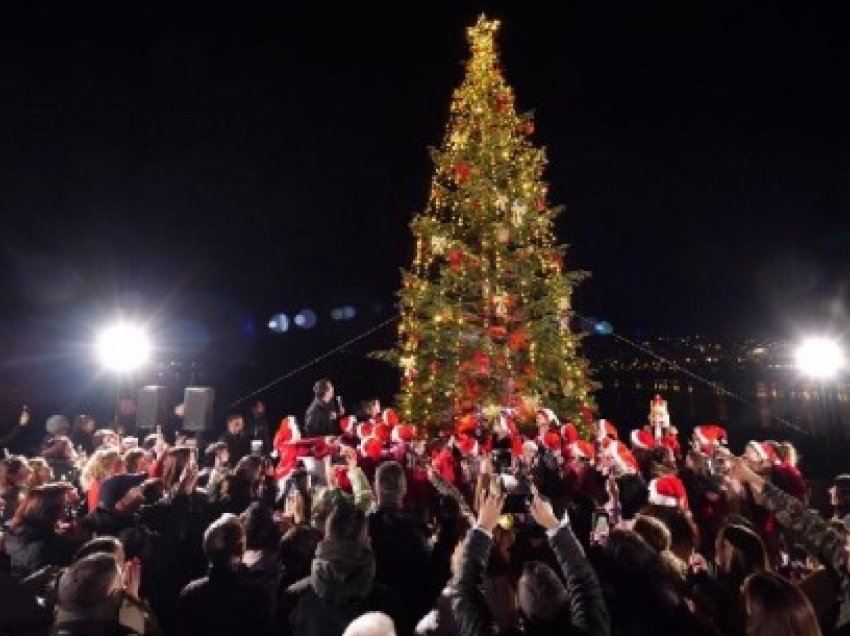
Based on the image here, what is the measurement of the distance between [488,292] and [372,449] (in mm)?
6627

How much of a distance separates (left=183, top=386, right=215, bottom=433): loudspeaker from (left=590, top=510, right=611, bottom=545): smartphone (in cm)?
712

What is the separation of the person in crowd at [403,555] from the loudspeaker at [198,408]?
6957 millimetres

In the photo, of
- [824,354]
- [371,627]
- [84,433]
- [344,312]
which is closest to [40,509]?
[371,627]

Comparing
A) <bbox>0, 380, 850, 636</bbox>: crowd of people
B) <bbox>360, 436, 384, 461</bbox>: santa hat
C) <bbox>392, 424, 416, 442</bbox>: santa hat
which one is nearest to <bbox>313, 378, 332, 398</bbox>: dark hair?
<bbox>392, 424, 416, 442</bbox>: santa hat

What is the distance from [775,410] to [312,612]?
22.6 m

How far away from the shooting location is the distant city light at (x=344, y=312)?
119 ft

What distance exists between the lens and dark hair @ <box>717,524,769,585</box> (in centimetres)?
384

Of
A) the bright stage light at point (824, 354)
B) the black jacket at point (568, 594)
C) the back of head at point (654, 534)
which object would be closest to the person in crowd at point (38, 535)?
the black jacket at point (568, 594)

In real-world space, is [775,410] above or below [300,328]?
below

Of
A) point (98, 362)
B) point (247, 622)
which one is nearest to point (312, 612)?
point (247, 622)

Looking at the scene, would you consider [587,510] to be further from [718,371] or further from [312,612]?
[718,371]

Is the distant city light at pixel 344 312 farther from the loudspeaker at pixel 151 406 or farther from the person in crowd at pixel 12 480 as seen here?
the person in crowd at pixel 12 480

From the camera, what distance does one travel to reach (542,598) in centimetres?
293

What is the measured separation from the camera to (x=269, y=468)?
30.5 ft
